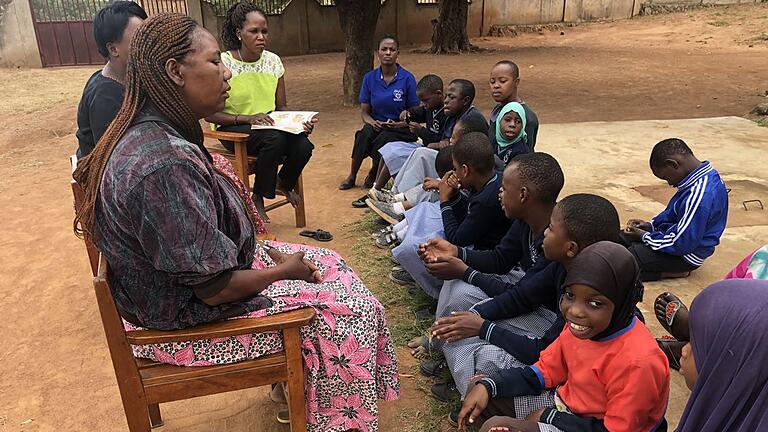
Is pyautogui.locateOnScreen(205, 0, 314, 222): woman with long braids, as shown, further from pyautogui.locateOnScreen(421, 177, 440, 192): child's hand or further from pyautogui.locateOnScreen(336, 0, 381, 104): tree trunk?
pyautogui.locateOnScreen(336, 0, 381, 104): tree trunk

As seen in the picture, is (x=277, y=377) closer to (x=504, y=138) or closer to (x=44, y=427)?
(x=44, y=427)

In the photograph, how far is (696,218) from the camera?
3.01 metres

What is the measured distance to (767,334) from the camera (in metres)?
1.15

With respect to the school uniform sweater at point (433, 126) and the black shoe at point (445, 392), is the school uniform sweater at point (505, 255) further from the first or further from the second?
the school uniform sweater at point (433, 126)

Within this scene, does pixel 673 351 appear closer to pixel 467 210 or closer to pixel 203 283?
pixel 467 210

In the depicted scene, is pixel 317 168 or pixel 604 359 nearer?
pixel 604 359

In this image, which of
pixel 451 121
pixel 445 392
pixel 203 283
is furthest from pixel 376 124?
pixel 203 283

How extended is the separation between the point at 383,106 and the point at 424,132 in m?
0.64

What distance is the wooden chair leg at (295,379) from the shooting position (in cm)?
188

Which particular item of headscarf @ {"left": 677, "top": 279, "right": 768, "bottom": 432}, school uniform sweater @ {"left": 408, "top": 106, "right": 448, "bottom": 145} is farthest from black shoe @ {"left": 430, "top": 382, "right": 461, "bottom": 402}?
school uniform sweater @ {"left": 408, "top": 106, "right": 448, "bottom": 145}

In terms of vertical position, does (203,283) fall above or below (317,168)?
above

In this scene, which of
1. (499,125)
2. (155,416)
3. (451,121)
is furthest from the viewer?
(451,121)

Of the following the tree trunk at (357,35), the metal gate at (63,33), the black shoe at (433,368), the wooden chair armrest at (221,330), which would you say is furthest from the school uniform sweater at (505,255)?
the metal gate at (63,33)

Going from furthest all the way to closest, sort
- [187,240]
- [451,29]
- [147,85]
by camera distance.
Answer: [451,29], [147,85], [187,240]
